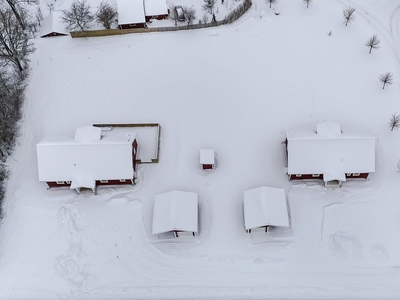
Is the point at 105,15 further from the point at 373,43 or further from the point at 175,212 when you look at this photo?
the point at 373,43

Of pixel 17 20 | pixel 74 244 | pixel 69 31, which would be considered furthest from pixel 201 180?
pixel 17 20

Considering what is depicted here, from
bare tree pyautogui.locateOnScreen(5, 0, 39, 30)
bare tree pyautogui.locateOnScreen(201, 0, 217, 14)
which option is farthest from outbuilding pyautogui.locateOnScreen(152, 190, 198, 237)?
bare tree pyautogui.locateOnScreen(5, 0, 39, 30)

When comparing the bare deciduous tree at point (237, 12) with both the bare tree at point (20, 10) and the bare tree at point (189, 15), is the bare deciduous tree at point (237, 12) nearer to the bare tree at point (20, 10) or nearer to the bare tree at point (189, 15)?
the bare tree at point (189, 15)

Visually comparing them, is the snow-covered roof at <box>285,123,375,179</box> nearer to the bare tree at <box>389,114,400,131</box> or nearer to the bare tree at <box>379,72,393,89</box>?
the bare tree at <box>389,114,400,131</box>

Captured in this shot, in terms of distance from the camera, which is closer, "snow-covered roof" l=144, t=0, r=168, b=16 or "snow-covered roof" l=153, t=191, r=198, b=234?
"snow-covered roof" l=153, t=191, r=198, b=234

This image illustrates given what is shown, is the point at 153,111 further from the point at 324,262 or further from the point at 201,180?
the point at 324,262

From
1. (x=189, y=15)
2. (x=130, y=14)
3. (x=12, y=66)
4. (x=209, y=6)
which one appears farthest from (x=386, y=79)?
(x=12, y=66)
